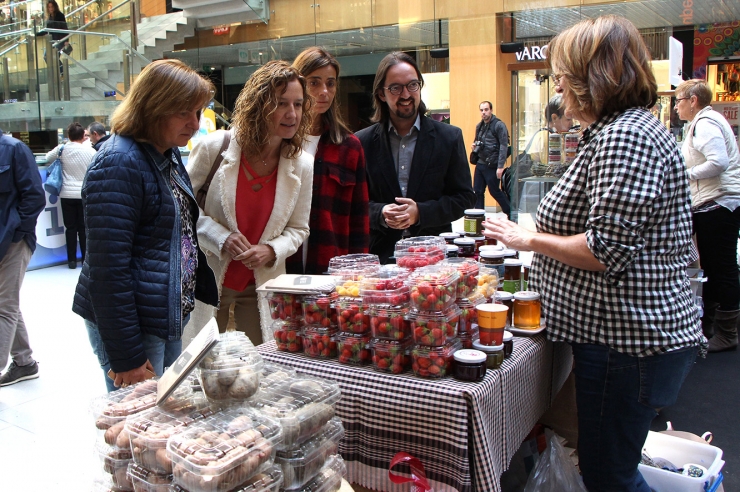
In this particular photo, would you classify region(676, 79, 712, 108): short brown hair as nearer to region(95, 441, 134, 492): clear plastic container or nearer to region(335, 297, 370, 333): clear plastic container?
region(335, 297, 370, 333): clear plastic container

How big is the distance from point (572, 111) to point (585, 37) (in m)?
0.22

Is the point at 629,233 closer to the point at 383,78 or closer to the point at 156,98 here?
the point at 156,98

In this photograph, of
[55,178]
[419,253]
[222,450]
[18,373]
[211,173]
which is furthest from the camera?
[55,178]

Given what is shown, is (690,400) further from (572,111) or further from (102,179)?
(102,179)

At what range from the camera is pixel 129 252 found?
5.95 ft

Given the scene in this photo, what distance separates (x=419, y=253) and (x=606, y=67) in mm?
819

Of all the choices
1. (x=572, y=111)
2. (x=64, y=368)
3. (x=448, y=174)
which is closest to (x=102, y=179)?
(x=572, y=111)

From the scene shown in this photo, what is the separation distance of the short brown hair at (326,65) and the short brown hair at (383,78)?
244mm

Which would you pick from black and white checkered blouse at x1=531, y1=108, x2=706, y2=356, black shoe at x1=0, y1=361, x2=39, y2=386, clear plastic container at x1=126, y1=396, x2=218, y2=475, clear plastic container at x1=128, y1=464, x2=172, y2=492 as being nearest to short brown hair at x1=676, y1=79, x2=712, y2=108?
black and white checkered blouse at x1=531, y1=108, x2=706, y2=356

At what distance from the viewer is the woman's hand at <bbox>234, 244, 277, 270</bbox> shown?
2289 mm

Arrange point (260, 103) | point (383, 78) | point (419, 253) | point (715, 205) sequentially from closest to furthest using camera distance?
point (419, 253)
point (260, 103)
point (383, 78)
point (715, 205)

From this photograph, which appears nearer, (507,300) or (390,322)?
(390,322)

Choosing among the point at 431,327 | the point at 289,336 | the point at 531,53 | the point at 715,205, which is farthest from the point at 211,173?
the point at 531,53

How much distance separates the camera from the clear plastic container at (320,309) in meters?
1.87
